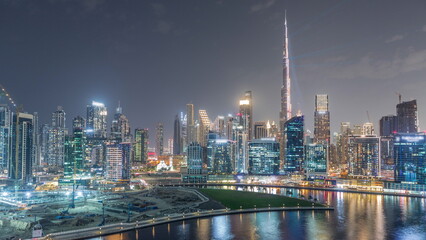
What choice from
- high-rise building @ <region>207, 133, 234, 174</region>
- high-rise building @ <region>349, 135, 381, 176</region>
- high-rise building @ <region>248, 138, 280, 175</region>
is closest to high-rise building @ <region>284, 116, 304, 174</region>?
high-rise building @ <region>248, 138, 280, 175</region>

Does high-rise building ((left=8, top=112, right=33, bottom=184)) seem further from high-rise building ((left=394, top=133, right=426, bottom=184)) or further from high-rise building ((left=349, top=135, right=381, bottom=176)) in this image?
high-rise building ((left=349, top=135, right=381, bottom=176))

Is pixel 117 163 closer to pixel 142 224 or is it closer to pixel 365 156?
pixel 142 224

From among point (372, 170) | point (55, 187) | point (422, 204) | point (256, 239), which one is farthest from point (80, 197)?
point (372, 170)

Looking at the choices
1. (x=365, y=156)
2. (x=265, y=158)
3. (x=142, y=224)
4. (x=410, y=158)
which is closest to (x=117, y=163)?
(x=265, y=158)

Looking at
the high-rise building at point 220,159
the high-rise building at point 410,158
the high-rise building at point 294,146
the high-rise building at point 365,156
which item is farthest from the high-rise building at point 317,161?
the high-rise building at point 410,158

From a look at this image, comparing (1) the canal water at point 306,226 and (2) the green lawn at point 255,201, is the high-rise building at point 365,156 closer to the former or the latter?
(1) the canal water at point 306,226

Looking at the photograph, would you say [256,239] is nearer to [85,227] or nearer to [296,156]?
[85,227]
